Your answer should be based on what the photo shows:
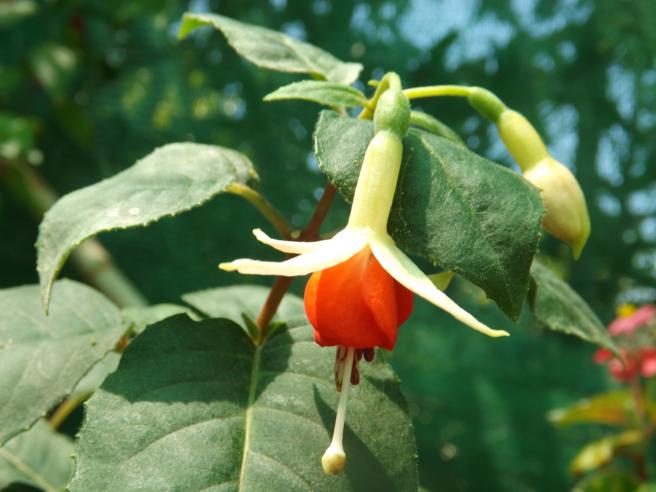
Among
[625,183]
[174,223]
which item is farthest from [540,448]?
[174,223]

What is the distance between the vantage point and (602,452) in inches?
49.3

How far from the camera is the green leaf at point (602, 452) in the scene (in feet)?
4.09

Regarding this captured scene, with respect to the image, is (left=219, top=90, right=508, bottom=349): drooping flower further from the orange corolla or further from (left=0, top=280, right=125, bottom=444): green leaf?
(left=0, top=280, right=125, bottom=444): green leaf

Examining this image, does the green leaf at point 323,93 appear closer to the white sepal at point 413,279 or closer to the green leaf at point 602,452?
the white sepal at point 413,279

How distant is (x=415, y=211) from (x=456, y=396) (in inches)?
39.7

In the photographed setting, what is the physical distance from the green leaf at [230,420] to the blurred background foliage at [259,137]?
810mm

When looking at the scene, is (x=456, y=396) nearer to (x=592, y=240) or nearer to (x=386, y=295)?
(x=592, y=240)

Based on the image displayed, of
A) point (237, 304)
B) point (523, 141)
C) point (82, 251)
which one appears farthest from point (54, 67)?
point (523, 141)

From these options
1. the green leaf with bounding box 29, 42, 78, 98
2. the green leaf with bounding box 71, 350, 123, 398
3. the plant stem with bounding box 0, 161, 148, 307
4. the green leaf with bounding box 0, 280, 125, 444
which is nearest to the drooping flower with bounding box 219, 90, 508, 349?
the green leaf with bounding box 0, 280, 125, 444

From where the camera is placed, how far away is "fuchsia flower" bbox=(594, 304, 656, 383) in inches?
48.5

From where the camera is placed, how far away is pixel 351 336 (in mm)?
319

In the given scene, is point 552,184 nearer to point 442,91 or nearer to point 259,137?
point 442,91

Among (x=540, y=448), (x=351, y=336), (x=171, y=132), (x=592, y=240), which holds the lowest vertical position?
(x=540, y=448)

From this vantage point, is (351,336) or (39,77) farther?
(39,77)
